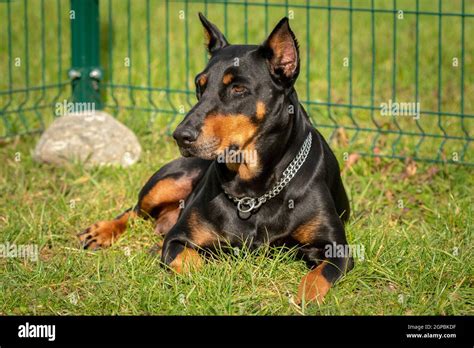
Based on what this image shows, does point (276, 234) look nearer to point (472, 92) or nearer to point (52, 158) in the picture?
point (52, 158)

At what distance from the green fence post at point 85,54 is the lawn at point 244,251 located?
28cm

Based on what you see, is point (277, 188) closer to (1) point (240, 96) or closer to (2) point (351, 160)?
(1) point (240, 96)

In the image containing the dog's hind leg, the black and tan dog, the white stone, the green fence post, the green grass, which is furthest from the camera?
the green fence post

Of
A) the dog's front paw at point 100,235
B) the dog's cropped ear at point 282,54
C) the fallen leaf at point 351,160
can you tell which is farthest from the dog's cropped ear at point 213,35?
the fallen leaf at point 351,160

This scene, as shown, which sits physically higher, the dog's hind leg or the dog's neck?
the dog's neck

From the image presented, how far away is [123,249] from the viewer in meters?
4.91

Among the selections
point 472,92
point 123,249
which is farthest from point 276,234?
point 472,92

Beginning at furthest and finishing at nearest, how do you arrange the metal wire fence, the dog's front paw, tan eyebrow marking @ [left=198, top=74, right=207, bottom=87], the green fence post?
the green fence post, the metal wire fence, the dog's front paw, tan eyebrow marking @ [left=198, top=74, right=207, bottom=87]

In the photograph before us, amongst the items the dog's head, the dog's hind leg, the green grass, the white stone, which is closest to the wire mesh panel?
the white stone

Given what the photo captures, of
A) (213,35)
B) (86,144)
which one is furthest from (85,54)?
(213,35)

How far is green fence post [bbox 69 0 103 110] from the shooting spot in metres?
7.01

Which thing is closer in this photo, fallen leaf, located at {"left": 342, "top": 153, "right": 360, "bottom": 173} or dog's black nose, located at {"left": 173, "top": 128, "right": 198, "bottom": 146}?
dog's black nose, located at {"left": 173, "top": 128, "right": 198, "bottom": 146}

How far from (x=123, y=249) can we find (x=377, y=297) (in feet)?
5.36

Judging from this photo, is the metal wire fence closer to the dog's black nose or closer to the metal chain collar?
the metal chain collar
